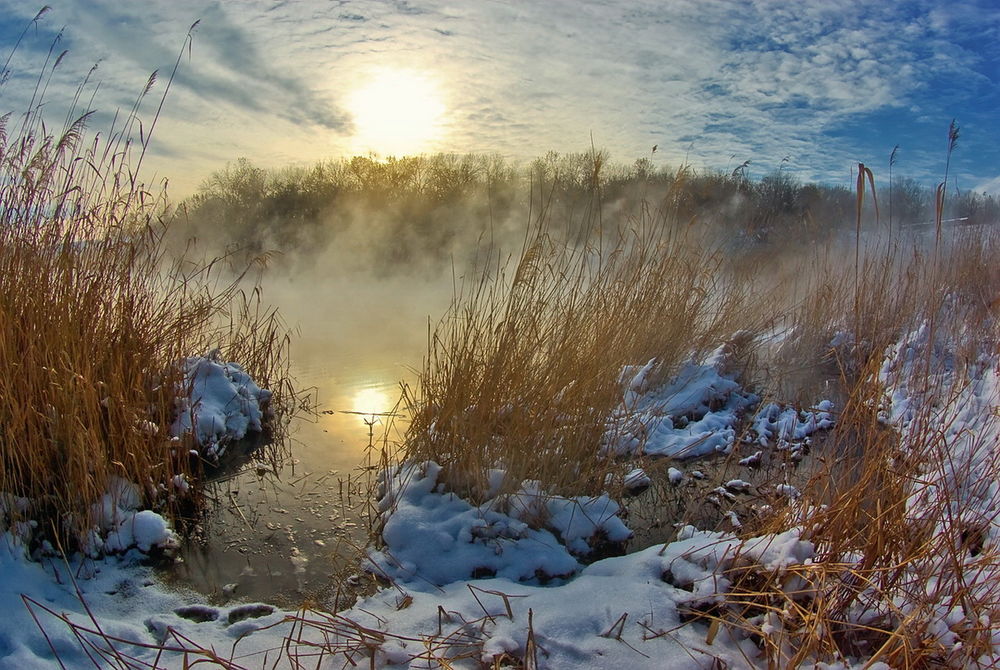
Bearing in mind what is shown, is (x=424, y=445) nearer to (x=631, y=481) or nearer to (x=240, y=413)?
(x=631, y=481)

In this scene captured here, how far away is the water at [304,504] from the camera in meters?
2.36

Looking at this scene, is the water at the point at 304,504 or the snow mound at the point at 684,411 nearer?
the water at the point at 304,504

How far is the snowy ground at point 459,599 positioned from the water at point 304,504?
0.15 m

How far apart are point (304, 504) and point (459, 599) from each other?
1.20 meters

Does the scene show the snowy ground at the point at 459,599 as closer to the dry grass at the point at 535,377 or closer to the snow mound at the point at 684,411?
the dry grass at the point at 535,377

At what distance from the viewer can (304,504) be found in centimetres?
299

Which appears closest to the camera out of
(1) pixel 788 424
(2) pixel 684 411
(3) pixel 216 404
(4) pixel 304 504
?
(4) pixel 304 504

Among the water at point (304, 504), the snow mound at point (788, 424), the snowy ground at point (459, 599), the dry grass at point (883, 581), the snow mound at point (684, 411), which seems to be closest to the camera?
the dry grass at point (883, 581)

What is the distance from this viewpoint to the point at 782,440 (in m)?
3.74

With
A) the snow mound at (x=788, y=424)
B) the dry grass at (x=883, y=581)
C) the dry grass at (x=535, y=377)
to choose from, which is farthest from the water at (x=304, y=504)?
the snow mound at (x=788, y=424)

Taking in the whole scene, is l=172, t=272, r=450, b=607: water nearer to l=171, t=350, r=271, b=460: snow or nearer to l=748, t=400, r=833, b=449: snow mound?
l=171, t=350, r=271, b=460: snow

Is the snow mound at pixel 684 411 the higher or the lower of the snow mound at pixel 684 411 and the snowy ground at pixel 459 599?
the lower

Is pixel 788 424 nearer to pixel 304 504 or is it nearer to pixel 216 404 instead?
pixel 304 504

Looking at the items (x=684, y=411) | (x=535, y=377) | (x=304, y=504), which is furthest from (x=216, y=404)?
(x=684, y=411)
